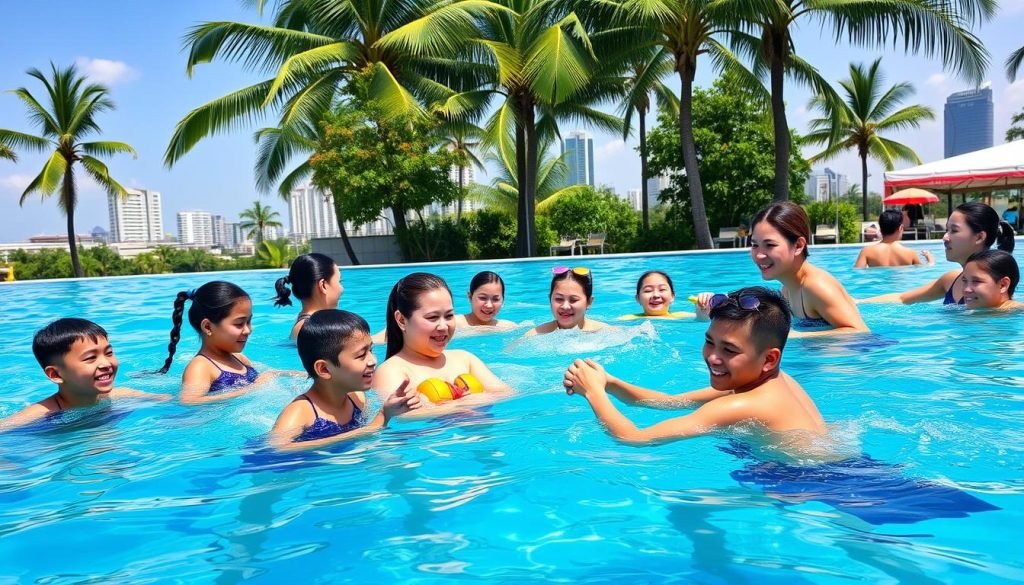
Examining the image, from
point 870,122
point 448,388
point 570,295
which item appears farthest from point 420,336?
point 870,122

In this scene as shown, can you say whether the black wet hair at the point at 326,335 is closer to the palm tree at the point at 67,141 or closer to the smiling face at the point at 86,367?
the smiling face at the point at 86,367

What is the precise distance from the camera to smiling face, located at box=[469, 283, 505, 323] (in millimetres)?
6520

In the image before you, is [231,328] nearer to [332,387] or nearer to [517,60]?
[332,387]

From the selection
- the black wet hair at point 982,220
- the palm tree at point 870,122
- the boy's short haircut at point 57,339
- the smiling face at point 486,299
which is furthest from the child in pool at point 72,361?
the palm tree at point 870,122

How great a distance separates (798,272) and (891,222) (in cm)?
518

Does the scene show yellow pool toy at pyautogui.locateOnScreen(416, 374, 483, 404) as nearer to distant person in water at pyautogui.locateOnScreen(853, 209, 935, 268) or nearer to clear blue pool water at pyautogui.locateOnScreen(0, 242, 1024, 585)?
clear blue pool water at pyautogui.locateOnScreen(0, 242, 1024, 585)

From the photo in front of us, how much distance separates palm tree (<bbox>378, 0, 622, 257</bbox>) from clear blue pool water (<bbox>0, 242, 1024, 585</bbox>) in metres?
15.0

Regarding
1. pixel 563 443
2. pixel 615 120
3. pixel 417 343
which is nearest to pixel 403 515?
pixel 563 443

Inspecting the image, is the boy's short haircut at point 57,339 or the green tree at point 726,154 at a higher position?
the green tree at point 726,154

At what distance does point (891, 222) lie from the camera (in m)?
9.68

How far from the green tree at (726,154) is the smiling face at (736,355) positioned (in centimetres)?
2142

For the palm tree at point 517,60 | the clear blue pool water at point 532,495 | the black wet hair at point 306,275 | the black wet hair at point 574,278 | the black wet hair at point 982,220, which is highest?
the palm tree at point 517,60

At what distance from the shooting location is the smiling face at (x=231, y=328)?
458 cm

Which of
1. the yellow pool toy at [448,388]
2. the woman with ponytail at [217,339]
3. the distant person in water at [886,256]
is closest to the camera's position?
the yellow pool toy at [448,388]
